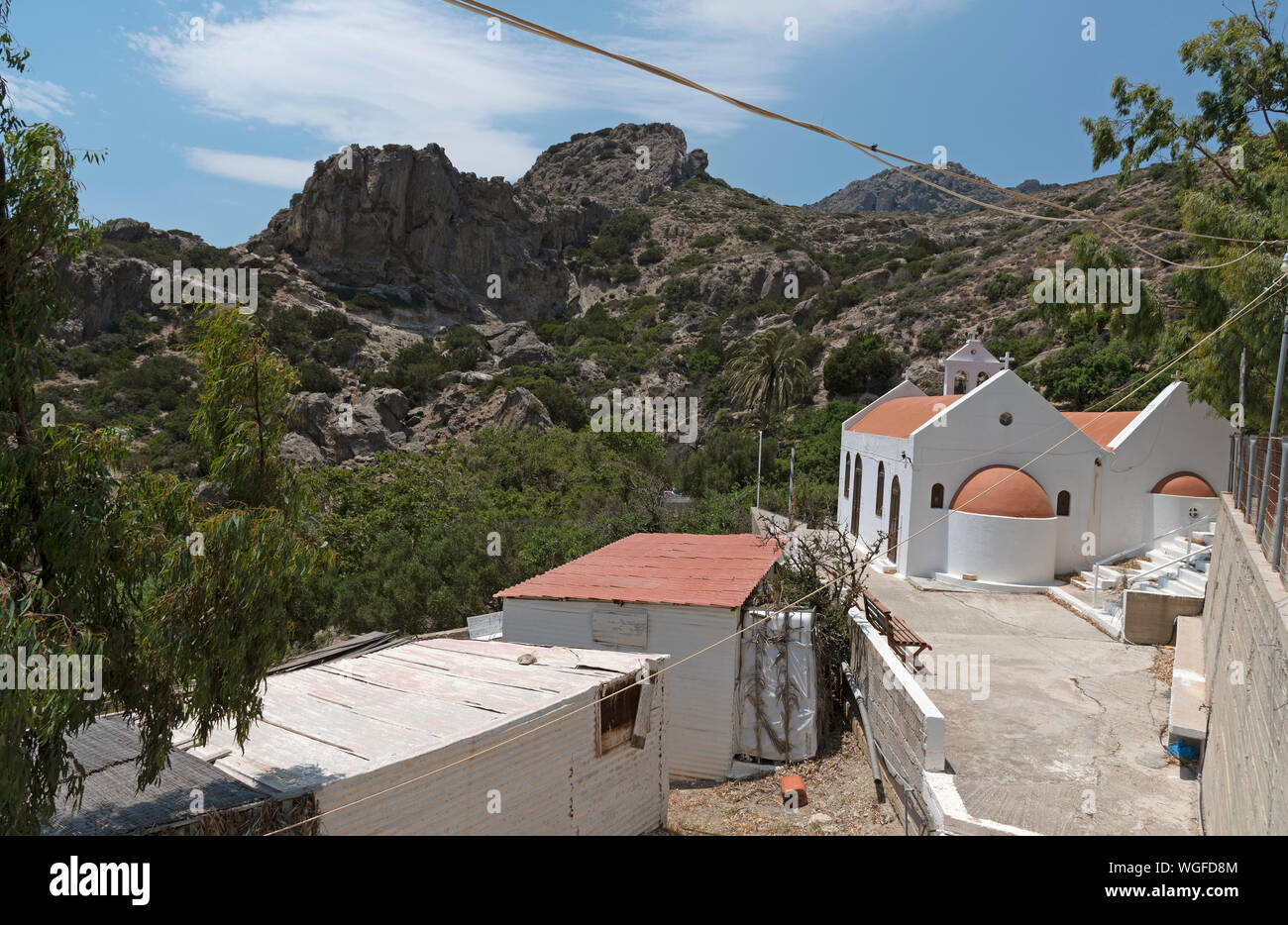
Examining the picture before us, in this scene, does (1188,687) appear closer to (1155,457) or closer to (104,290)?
(1155,457)

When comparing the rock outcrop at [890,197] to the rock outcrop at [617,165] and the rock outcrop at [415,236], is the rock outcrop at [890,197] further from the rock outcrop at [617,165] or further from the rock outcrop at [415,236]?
the rock outcrop at [415,236]

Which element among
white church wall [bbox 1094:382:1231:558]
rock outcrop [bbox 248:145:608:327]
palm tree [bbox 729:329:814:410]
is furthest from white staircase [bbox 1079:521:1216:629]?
rock outcrop [bbox 248:145:608:327]

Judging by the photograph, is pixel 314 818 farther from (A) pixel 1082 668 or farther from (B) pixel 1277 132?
(B) pixel 1277 132

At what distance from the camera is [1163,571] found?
1853 centimetres

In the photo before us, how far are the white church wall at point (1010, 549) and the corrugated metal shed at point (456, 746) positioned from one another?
12.8 meters

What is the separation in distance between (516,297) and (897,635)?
69490mm

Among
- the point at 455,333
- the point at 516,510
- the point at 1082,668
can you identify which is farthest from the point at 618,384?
the point at 1082,668

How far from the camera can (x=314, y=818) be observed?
5.86 m

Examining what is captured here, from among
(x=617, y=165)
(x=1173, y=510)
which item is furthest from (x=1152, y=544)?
(x=617, y=165)

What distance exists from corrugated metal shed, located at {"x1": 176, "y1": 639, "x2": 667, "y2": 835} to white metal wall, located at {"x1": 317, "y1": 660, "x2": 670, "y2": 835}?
0.5 inches

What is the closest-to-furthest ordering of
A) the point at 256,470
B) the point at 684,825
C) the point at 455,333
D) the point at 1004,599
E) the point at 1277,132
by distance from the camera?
the point at 256,470 < the point at 684,825 < the point at 1277,132 < the point at 1004,599 < the point at 455,333

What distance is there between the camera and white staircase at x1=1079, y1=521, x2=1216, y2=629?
17.2 metres

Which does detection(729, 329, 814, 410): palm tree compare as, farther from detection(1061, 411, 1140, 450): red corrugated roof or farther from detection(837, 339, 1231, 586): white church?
detection(837, 339, 1231, 586): white church
